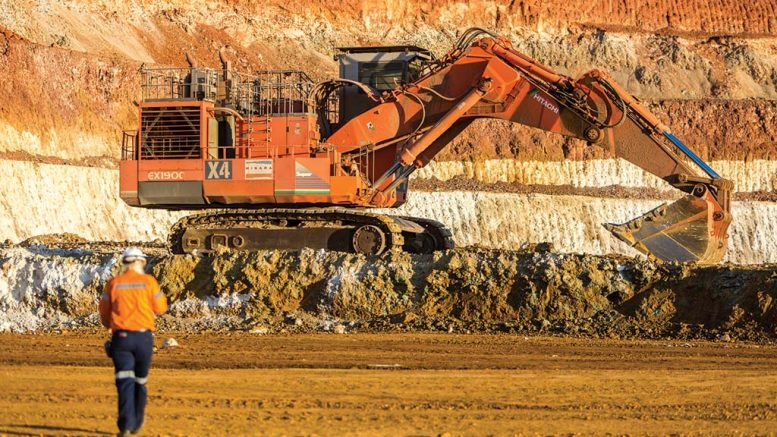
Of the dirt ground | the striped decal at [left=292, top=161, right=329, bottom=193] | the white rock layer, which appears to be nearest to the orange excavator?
the striped decal at [left=292, top=161, right=329, bottom=193]

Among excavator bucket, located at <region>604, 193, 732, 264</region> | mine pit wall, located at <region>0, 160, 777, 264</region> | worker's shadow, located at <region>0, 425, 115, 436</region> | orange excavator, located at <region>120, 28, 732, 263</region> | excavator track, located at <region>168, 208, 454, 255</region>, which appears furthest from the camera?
mine pit wall, located at <region>0, 160, 777, 264</region>

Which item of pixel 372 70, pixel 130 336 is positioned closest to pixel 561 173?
pixel 372 70

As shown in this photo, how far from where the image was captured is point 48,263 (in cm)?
2059

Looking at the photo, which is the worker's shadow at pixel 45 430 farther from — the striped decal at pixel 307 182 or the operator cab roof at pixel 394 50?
the operator cab roof at pixel 394 50

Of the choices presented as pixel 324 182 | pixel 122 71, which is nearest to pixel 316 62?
pixel 122 71

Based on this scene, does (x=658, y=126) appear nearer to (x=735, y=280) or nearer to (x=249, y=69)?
(x=735, y=280)

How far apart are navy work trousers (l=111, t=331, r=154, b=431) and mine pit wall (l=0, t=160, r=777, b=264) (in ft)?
97.7

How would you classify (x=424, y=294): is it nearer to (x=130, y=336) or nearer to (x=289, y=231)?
(x=289, y=231)

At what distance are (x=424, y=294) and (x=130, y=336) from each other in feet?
33.0

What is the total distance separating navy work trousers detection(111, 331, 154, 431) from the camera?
362 inches

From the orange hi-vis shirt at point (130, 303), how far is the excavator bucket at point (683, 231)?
12.0 metres

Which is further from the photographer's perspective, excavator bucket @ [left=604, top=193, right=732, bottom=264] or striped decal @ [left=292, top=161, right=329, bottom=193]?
striped decal @ [left=292, top=161, right=329, bottom=193]

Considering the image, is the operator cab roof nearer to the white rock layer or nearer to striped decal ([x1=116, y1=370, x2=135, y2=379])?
striped decal ([x1=116, y1=370, x2=135, y2=379])

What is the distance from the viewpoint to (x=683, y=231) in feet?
66.7
